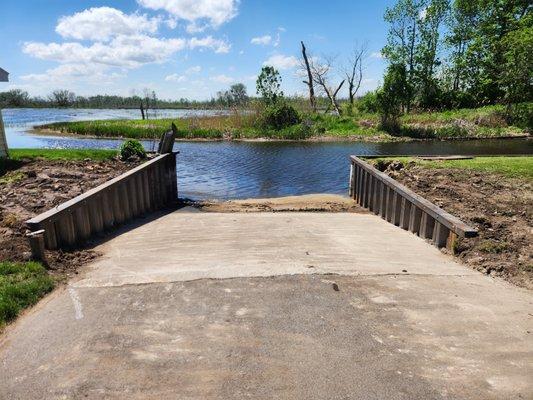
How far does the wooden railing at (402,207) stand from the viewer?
25.2 ft

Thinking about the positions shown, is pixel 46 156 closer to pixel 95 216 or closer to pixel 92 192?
pixel 92 192

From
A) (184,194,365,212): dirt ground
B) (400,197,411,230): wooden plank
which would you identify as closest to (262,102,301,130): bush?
(184,194,365,212): dirt ground

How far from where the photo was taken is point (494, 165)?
1143 centimetres

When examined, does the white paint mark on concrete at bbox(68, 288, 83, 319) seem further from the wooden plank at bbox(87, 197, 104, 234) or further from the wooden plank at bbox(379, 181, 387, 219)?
the wooden plank at bbox(379, 181, 387, 219)

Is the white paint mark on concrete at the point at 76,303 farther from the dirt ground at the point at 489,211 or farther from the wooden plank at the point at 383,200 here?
the wooden plank at the point at 383,200

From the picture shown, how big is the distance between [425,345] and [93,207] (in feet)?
21.8

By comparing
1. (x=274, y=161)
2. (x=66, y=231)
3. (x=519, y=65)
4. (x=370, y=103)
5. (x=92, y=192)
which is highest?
(x=519, y=65)

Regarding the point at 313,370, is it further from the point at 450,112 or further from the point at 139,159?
the point at 450,112

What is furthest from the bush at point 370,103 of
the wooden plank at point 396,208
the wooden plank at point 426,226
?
the wooden plank at point 426,226

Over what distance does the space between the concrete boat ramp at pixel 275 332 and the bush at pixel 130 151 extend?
6.68 m

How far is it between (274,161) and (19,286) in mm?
19148


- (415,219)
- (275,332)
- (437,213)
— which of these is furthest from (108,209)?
(437,213)

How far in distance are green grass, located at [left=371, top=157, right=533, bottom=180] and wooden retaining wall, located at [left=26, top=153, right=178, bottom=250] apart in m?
7.38

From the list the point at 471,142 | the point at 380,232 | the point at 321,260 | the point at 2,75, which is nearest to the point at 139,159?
the point at 2,75
